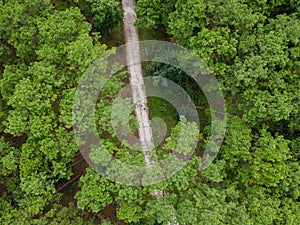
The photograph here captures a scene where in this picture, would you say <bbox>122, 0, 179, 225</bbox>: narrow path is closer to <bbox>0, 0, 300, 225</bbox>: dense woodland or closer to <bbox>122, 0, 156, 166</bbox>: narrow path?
<bbox>122, 0, 156, 166</bbox>: narrow path

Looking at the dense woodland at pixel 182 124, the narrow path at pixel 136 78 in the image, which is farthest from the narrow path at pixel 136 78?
the dense woodland at pixel 182 124

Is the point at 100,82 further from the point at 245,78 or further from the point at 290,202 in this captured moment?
the point at 290,202

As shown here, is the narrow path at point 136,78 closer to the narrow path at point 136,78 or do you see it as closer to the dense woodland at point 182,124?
the narrow path at point 136,78

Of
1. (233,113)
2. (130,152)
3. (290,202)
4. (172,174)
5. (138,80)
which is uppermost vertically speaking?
(138,80)

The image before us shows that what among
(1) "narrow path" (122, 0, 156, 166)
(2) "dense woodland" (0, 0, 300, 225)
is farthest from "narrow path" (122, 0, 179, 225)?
(2) "dense woodland" (0, 0, 300, 225)

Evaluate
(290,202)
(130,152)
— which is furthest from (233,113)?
(130,152)
